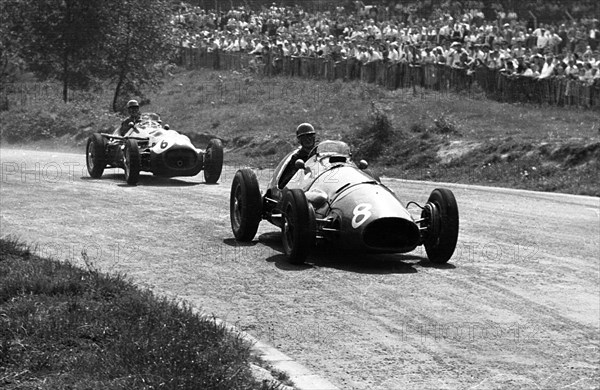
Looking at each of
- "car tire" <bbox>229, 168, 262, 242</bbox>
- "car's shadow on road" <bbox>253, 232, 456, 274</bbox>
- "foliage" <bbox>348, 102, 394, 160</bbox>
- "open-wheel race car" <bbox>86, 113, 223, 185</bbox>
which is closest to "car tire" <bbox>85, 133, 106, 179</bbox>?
"open-wheel race car" <bbox>86, 113, 223, 185</bbox>

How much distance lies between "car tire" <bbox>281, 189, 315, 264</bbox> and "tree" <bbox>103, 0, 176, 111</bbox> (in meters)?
27.9

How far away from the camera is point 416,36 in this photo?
35.7 metres

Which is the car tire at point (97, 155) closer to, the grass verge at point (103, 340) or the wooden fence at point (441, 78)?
the grass verge at point (103, 340)

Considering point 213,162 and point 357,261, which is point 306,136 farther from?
point 213,162

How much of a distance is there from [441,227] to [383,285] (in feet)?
4.24

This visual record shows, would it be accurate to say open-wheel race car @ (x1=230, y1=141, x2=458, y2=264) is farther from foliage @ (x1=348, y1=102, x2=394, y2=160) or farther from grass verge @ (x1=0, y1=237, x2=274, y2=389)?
foliage @ (x1=348, y1=102, x2=394, y2=160)

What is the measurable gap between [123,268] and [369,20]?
99.9 ft

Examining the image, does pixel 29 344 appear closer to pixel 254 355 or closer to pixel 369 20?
pixel 254 355

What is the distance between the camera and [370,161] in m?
25.2

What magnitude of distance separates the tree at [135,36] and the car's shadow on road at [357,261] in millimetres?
26824

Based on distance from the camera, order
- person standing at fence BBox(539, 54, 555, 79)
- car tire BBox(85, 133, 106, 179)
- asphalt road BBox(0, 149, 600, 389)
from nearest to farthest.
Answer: asphalt road BBox(0, 149, 600, 389) < car tire BBox(85, 133, 106, 179) < person standing at fence BBox(539, 54, 555, 79)

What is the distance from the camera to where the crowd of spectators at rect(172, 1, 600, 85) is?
29.9 metres

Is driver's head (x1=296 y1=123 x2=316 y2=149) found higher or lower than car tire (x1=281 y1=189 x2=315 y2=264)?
higher

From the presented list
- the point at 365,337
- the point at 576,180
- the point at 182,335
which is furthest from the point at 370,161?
the point at 182,335
